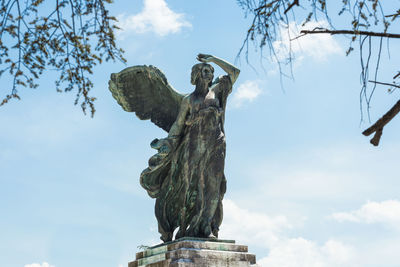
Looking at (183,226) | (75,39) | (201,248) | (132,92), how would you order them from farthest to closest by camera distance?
(132,92) < (183,226) < (201,248) < (75,39)

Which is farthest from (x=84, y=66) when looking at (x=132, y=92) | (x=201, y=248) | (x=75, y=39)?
(x=132, y=92)

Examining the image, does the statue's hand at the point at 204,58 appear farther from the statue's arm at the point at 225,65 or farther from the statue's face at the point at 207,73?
the statue's face at the point at 207,73

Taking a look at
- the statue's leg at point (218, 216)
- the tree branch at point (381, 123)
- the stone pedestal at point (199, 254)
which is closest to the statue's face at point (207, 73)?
the statue's leg at point (218, 216)

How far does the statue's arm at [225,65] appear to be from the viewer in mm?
8328

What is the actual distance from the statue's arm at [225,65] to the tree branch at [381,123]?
491 cm

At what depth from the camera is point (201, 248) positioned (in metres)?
7.32

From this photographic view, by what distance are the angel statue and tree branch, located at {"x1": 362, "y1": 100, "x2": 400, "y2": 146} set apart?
441 centimetres

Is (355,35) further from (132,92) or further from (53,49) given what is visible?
(132,92)

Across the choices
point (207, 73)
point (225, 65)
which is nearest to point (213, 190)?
point (207, 73)

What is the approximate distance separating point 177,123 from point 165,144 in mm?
357

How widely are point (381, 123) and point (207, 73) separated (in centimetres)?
485

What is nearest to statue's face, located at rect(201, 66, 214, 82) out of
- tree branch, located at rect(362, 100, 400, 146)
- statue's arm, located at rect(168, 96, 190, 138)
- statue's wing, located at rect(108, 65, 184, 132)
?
statue's arm, located at rect(168, 96, 190, 138)

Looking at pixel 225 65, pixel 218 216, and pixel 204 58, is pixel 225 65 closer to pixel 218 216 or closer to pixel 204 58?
pixel 204 58

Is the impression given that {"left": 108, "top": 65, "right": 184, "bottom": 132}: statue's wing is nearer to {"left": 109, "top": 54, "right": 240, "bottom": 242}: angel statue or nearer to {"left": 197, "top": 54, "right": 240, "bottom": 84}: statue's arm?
{"left": 109, "top": 54, "right": 240, "bottom": 242}: angel statue
